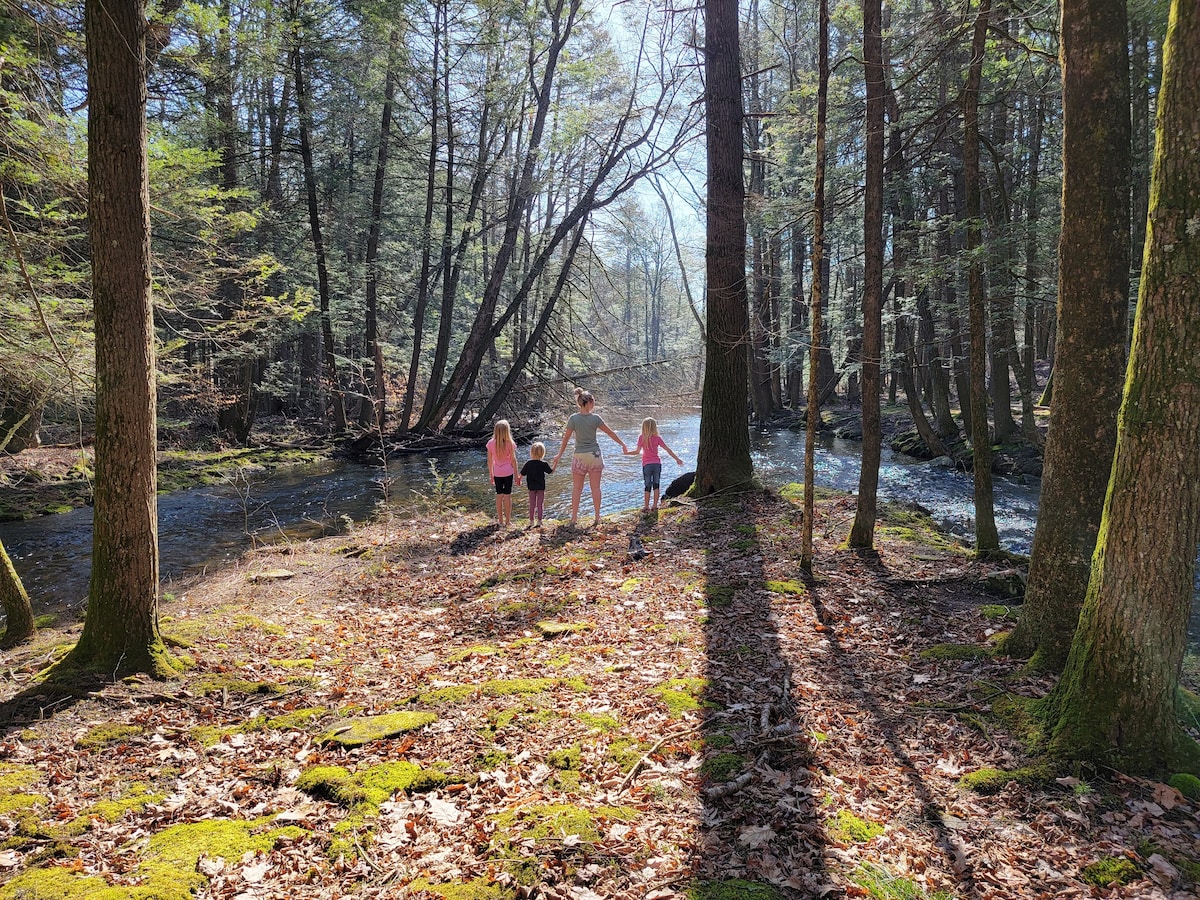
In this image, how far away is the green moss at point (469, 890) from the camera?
2639mm

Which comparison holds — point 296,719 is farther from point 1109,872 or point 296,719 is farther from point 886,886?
point 1109,872

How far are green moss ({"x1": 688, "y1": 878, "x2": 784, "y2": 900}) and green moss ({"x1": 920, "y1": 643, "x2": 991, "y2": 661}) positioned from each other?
2.89m

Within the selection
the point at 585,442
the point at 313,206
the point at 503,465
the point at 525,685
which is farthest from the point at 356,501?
the point at 313,206

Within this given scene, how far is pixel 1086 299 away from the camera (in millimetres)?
3973

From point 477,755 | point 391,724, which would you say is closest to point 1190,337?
point 477,755

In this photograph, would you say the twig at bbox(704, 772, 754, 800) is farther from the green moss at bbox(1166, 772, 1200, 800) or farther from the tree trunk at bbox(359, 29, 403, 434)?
the tree trunk at bbox(359, 29, 403, 434)

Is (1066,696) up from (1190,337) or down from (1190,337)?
down

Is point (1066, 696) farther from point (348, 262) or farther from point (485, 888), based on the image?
Result: point (348, 262)

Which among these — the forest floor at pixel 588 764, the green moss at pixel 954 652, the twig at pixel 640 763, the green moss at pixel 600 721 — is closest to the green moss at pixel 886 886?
the forest floor at pixel 588 764

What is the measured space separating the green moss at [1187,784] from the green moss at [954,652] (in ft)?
4.93

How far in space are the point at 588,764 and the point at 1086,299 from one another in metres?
4.33

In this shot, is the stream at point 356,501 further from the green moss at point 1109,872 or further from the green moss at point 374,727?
the green moss at point 374,727

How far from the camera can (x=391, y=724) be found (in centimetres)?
417

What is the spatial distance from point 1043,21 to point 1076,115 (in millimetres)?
9683
